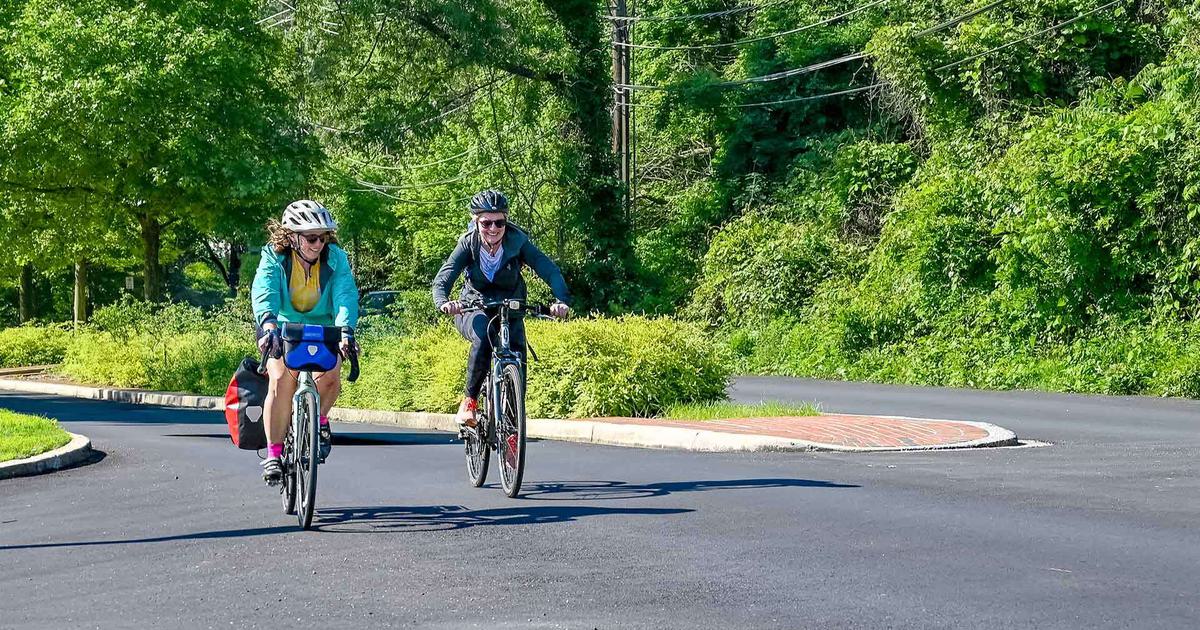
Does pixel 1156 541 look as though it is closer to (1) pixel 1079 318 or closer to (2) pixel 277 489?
(2) pixel 277 489

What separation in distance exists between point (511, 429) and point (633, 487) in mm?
1178

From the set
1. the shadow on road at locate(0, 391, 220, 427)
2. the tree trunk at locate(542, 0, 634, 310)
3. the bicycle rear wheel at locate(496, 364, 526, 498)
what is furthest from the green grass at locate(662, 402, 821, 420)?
the tree trunk at locate(542, 0, 634, 310)

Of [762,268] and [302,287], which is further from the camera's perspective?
[762,268]

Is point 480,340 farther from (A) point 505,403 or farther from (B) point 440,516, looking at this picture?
(B) point 440,516

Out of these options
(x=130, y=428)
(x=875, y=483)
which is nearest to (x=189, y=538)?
(x=875, y=483)

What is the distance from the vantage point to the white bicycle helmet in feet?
27.7

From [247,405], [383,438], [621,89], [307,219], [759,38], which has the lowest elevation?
[383,438]

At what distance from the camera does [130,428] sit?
19.0 meters

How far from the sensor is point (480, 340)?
9.87m

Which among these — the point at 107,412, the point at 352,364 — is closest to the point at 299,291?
the point at 352,364

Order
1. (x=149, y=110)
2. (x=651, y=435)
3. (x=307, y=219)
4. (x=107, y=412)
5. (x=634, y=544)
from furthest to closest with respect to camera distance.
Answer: (x=149, y=110)
(x=107, y=412)
(x=651, y=435)
(x=307, y=219)
(x=634, y=544)

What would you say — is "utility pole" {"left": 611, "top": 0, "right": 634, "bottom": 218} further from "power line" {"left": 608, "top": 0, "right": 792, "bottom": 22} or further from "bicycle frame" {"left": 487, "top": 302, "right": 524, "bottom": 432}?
"bicycle frame" {"left": 487, "top": 302, "right": 524, "bottom": 432}

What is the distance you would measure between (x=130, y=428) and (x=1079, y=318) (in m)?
15.6

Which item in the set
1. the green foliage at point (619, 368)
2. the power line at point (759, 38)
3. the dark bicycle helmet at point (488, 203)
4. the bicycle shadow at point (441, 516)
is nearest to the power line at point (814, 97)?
the power line at point (759, 38)
